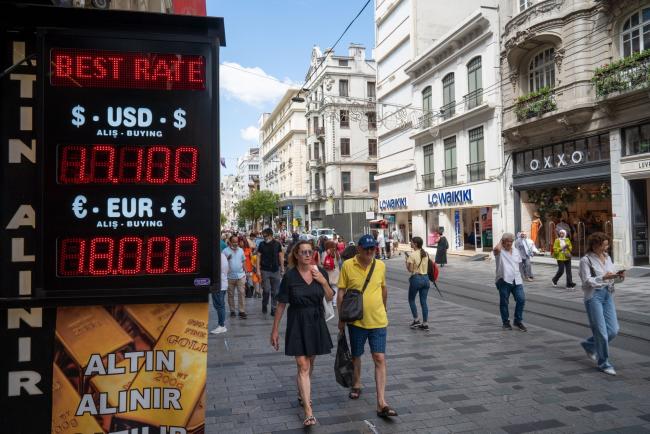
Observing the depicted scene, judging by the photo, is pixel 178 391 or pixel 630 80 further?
pixel 630 80

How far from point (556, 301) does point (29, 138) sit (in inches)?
468

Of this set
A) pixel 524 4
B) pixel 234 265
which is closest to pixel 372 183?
pixel 524 4

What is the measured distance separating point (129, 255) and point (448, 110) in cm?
2898

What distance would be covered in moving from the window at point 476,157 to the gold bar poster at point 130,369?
25.1 metres

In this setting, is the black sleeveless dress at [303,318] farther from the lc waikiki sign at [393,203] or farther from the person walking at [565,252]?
the lc waikiki sign at [393,203]

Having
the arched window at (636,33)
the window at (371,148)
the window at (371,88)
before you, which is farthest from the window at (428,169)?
the window at (371,88)

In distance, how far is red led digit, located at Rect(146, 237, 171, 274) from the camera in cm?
367

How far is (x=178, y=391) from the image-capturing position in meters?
3.84

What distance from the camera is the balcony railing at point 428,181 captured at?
3260cm

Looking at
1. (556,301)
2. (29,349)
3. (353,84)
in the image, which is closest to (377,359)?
(29,349)

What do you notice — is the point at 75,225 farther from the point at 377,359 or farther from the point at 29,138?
the point at 377,359

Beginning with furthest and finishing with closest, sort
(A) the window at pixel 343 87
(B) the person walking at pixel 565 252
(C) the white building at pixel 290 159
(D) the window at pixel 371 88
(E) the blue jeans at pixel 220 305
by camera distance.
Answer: (C) the white building at pixel 290 159 → (D) the window at pixel 371 88 → (A) the window at pixel 343 87 → (B) the person walking at pixel 565 252 → (E) the blue jeans at pixel 220 305

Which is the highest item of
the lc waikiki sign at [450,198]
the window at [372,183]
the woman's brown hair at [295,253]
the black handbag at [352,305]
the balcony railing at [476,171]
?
the window at [372,183]

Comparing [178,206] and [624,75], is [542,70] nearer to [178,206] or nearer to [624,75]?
[624,75]
